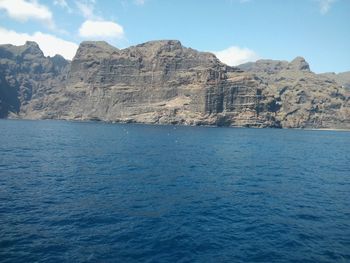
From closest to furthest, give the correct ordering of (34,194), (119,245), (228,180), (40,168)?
(119,245) < (34,194) < (228,180) < (40,168)

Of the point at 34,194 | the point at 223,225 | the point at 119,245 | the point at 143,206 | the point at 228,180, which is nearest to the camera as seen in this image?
the point at 119,245

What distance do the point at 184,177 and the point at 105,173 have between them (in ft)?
41.6

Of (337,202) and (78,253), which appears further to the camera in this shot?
(337,202)

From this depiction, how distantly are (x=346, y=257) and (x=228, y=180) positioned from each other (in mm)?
26666

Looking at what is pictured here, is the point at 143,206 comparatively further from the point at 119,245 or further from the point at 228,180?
the point at 228,180

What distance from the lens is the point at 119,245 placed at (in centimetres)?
2445

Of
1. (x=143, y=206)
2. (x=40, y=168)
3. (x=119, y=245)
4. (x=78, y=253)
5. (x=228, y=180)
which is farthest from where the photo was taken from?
(x=40, y=168)

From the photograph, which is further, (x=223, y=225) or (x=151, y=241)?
(x=223, y=225)

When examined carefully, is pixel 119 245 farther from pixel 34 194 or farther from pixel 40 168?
pixel 40 168

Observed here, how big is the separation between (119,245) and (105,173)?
93.6 feet

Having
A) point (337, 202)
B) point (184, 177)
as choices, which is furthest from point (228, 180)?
point (337, 202)

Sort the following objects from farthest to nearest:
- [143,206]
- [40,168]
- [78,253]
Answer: [40,168], [143,206], [78,253]

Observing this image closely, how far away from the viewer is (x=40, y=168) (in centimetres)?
5406

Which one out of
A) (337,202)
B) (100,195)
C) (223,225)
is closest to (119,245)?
(223,225)
